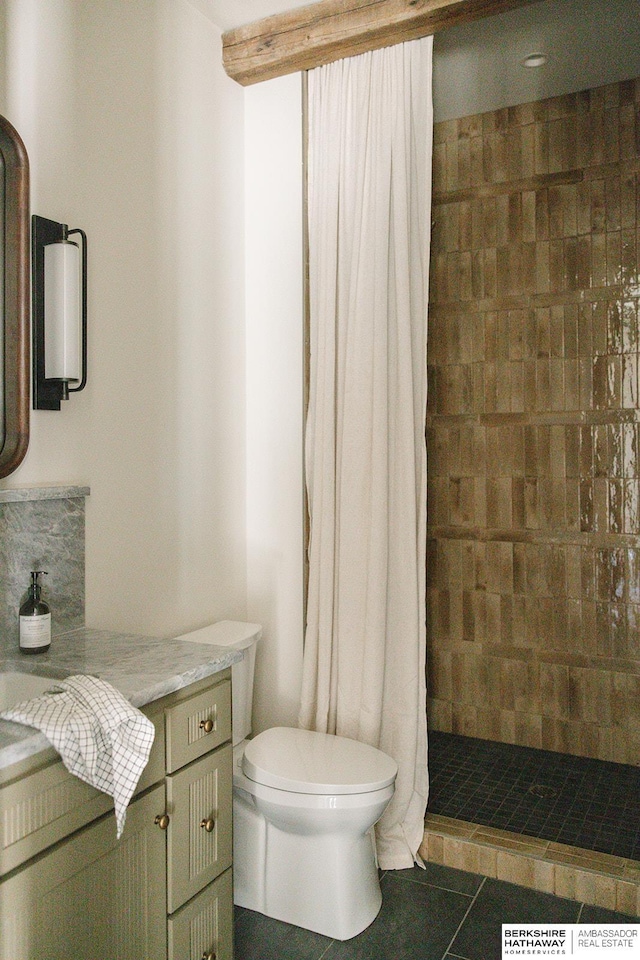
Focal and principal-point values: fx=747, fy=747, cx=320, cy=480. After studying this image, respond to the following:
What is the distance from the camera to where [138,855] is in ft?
4.83

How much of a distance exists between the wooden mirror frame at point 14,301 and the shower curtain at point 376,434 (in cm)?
100

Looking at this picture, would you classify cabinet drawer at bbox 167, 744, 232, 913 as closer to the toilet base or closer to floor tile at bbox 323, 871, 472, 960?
the toilet base

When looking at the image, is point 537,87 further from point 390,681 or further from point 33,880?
point 33,880

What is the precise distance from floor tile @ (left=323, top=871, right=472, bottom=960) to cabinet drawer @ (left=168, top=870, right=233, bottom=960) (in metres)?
0.33

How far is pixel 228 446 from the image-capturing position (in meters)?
2.68

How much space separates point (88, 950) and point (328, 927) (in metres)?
0.88

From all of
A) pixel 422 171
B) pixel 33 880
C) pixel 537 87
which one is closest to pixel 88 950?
pixel 33 880

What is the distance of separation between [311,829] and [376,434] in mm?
1157

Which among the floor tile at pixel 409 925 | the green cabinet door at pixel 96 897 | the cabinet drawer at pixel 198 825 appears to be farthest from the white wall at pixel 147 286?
the floor tile at pixel 409 925

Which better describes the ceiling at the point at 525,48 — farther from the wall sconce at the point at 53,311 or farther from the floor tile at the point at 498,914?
the floor tile at the point at 498,914

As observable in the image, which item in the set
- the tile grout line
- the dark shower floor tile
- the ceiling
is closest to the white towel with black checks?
the tile grout line

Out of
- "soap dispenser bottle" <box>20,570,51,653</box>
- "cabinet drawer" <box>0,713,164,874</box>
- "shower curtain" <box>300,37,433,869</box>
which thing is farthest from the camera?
"shower curtain" <box>300,37,433,869</box>

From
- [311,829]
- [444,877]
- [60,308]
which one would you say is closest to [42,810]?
[311,829]

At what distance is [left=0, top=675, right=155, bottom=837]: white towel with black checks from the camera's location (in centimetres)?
129
